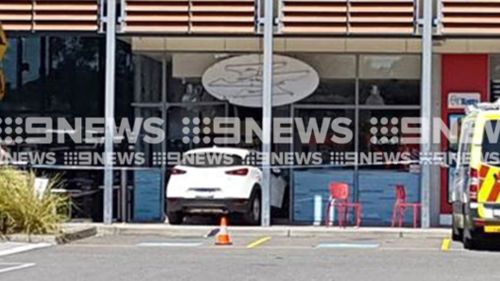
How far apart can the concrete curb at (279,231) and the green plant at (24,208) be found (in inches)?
97.0

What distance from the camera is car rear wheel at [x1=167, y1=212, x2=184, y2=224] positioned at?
23.5 meters

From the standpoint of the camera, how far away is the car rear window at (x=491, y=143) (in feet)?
59.2

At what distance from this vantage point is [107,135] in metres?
23.0

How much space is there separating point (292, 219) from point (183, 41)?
4.61m

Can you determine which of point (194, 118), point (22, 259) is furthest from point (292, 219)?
point (22, 259)

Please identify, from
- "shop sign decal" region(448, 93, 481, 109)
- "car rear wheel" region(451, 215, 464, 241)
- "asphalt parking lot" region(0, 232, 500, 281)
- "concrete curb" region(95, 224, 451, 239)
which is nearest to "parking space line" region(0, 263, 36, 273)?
"asphalt parking lot" region(0, 232, 500, 281)

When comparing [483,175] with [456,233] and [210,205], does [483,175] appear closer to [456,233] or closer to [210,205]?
[456,233]

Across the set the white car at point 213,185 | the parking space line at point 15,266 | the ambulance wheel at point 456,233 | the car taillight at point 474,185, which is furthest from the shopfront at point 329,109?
the parking space line at point 15,266

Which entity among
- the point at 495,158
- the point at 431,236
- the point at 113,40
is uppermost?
the point at 113,40

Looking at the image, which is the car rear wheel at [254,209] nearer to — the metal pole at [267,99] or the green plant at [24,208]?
the metal pole at [267,99]

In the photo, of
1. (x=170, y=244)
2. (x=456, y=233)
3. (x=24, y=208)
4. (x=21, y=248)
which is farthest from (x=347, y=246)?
(x=24, y=208)

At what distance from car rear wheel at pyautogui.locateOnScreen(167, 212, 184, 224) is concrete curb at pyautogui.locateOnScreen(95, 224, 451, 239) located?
0.51 m

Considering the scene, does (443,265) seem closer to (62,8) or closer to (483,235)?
(483,235)

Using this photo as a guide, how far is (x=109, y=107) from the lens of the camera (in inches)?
909
